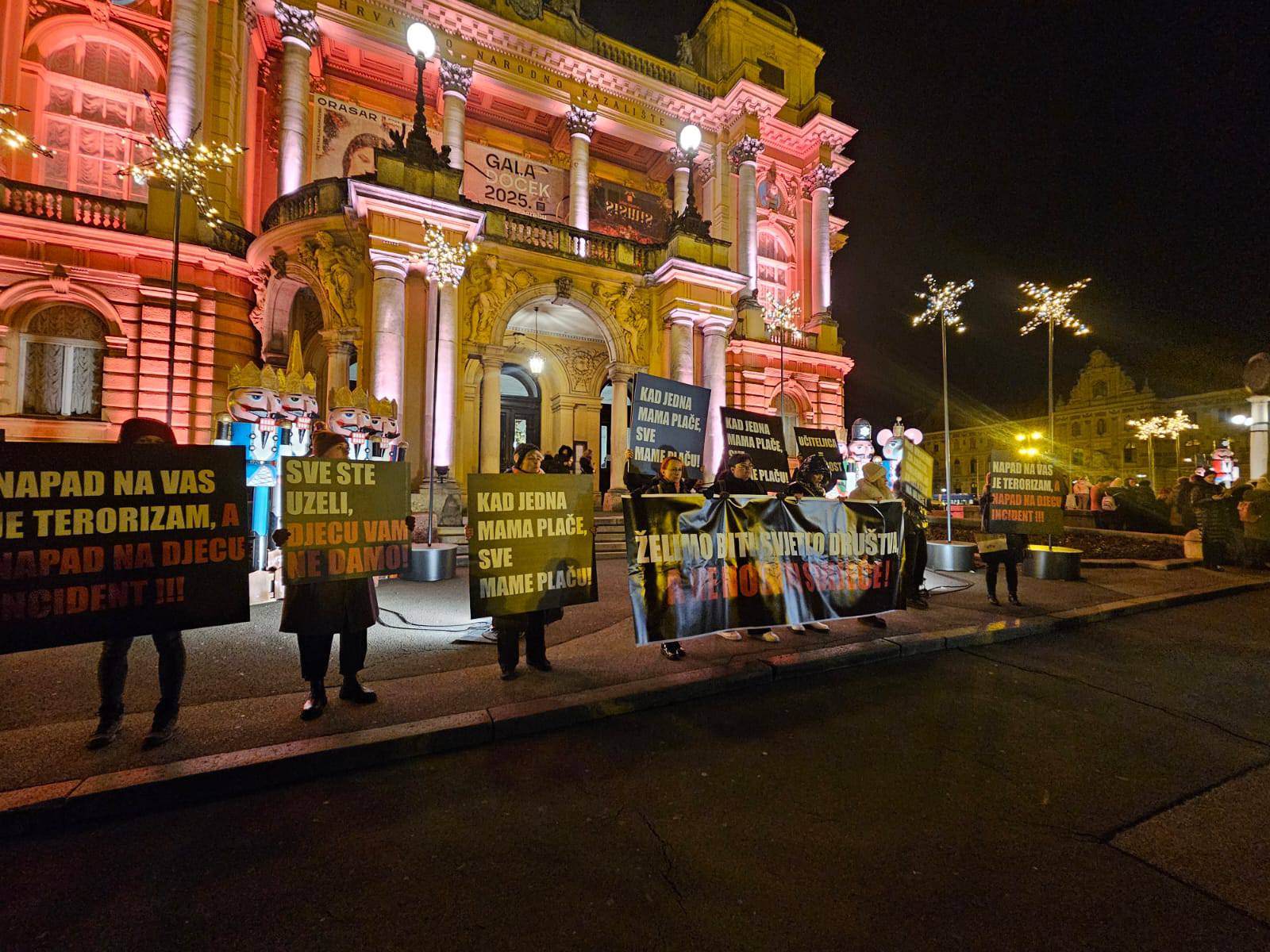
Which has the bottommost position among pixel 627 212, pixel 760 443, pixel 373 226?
pixel 760 443

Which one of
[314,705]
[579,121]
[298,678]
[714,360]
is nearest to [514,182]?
[579,121]

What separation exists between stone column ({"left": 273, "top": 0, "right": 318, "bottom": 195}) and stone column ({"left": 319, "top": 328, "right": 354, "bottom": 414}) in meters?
5.54

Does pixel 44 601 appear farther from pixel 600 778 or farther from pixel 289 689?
pixel 600 778

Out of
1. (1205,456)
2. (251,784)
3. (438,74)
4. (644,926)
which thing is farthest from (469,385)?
(1205,456)

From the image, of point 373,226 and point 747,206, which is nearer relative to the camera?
point 373,226

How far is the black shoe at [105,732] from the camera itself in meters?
3.10

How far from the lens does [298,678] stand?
14.3 feet

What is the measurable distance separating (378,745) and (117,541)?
2.07m

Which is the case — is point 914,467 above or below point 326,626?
above

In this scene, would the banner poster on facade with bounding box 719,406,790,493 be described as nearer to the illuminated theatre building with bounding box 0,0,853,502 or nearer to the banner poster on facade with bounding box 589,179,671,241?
the illuminated theatre building with bounding box 0,0,853,502

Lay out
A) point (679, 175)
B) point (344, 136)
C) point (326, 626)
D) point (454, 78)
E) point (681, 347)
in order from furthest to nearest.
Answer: point (679, 175) → point (344, 136) → point (454, 78) → point (681, 347) → point (326, 626)

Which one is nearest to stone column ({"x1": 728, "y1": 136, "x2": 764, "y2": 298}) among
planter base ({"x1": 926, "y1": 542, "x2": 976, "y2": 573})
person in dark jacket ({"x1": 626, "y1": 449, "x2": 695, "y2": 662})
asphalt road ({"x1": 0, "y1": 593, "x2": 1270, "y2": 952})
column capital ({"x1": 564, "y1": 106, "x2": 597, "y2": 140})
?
column capital ({"x1": 564, "y1": 106, "x2": 597, "y2": 140})

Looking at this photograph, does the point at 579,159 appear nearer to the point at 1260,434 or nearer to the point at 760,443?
the point at 760,443

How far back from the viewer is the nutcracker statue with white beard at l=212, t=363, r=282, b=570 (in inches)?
276
